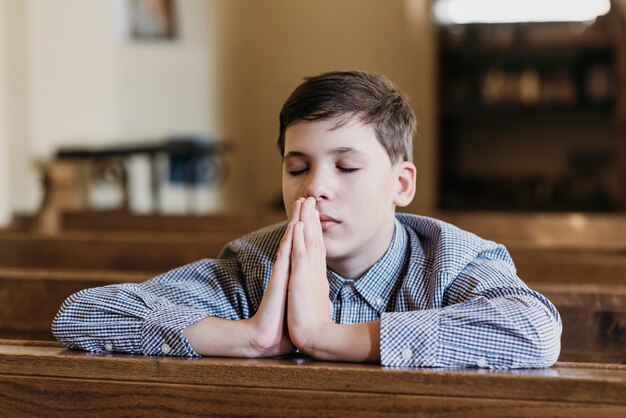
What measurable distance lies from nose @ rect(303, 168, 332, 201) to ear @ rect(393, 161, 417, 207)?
0.54ft

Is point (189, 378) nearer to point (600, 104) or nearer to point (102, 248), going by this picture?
point (102, 248)

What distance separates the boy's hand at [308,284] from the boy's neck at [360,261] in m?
0.14

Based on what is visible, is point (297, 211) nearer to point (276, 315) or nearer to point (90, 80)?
point (276, 315)

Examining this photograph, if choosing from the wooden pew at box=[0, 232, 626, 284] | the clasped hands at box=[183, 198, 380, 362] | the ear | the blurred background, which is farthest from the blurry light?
the clasped hands at box=[183, 198, 380, 362]

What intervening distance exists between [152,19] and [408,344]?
6.47 metres

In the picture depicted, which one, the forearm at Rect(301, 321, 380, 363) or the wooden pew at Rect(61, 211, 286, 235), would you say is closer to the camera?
the forearm at Rect(301, 321, 380, 363)

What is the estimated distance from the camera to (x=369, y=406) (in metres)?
1.28

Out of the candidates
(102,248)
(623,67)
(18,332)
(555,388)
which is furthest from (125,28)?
(555,388)

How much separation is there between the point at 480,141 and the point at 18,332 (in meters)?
7.08

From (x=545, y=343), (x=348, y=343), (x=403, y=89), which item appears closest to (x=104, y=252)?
(x=348, y=343)

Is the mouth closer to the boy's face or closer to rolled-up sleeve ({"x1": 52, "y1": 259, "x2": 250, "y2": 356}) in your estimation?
the boy's face

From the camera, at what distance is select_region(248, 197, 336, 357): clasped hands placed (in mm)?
1475

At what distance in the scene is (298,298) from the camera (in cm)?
150

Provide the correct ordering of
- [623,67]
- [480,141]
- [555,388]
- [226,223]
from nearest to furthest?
[555,388] → [226,223] → [623,67] → [480,141]
